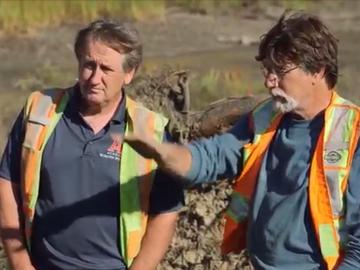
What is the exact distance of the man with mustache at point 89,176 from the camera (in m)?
5.02

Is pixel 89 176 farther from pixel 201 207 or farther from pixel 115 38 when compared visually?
pixel 201 207

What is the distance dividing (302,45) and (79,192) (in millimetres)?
980

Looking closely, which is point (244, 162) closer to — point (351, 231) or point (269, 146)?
point (269, 146)

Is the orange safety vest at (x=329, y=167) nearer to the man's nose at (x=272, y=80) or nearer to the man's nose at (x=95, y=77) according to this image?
the man's nose at (x=272, y=80)

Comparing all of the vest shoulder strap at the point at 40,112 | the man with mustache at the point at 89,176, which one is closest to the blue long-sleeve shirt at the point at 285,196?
the man with mustache at the point at 89,176

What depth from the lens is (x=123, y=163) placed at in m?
5.06

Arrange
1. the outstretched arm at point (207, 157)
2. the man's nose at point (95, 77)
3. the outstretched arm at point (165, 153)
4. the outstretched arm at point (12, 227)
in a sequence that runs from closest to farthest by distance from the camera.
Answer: the outstretched arm at point (165, 153), the outstretched arm at point (207, 157), the man's nose at point (95, 77), the outstretched arm at point (12, 227)

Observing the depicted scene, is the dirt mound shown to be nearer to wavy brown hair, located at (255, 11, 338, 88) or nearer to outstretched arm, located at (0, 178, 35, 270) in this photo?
outstretched arm, located at (0, 178, 35, 270)

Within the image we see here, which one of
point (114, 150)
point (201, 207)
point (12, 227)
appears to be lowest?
point (201, 207)

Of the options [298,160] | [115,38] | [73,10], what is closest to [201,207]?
[115,38]

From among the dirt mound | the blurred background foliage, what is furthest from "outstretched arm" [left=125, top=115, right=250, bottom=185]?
the blurred background foliage

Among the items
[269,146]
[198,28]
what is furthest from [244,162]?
[198,28]

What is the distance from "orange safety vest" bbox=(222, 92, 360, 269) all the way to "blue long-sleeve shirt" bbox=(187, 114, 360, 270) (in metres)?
0.02

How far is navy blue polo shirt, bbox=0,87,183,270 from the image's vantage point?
16.6ft
